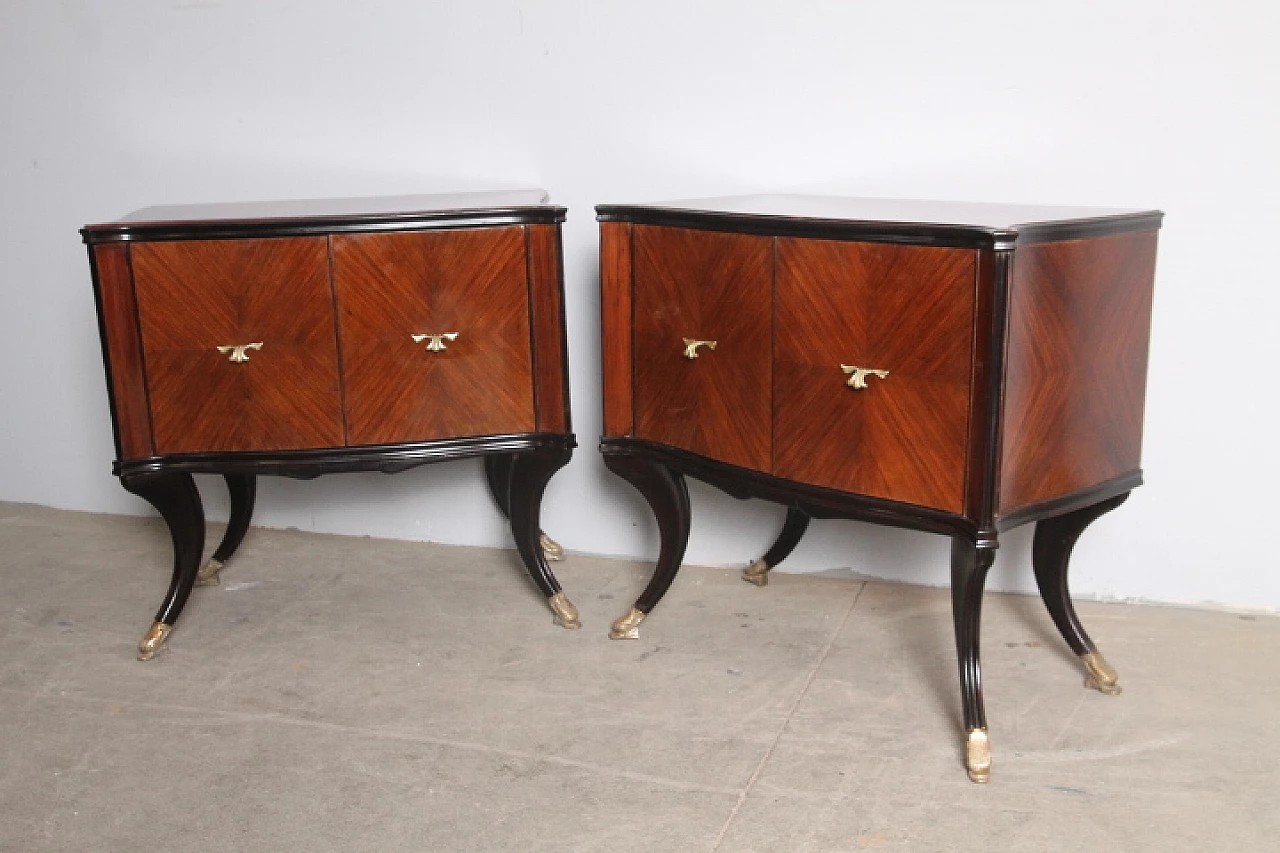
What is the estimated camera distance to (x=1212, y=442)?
2904mm

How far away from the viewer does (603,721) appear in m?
2.55

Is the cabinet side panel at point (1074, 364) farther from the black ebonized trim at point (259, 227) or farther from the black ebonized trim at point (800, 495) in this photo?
the black ebonized trim at point (259, 227)

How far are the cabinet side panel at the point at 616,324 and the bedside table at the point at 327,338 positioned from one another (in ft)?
0.38

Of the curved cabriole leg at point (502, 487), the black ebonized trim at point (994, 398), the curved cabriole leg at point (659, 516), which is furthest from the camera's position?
the curved cabriole leg at point (502, 487)

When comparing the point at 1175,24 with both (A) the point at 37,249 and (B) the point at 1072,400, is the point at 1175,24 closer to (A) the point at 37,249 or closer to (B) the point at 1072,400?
(B) the point at 1072,400

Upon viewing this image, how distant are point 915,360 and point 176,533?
180cm

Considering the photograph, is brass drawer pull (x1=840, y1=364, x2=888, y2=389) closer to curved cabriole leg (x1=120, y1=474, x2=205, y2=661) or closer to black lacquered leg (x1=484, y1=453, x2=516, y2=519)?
black lacquered leg (x1=484, y1=453, x2=516, y2=519)

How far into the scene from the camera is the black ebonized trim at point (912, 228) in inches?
83.8

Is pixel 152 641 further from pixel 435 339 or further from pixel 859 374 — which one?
pixel 859 374

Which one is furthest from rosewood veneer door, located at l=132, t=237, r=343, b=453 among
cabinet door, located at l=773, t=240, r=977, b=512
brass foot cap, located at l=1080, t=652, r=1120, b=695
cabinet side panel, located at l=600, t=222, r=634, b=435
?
brass foot cap, located at l=1080, t=652, r=1120, b=695

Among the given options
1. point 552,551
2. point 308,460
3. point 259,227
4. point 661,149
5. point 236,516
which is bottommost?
point 552,551

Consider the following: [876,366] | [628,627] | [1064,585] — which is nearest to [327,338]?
[628,627]

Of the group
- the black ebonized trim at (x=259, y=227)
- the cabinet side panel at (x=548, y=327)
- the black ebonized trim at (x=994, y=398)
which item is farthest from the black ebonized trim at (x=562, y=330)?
the black ebonized trim at (x=994, y=398)

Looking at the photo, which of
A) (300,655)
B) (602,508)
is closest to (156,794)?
(300,655)
